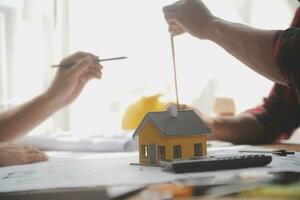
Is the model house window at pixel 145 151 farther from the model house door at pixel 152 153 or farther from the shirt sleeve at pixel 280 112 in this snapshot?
the shirt sleeve at pixel 280 112

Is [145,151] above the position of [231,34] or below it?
below

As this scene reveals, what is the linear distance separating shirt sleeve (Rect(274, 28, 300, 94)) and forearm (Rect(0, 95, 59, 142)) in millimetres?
710

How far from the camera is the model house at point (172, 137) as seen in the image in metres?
0.68

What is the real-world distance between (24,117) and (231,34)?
611 mm

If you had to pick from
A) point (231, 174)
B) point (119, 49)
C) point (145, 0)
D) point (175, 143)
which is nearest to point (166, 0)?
point (145, 0)

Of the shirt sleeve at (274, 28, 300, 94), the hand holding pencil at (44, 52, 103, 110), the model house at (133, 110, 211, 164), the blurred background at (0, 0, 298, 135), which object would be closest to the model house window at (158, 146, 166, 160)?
the model house at (133, 110, 211, 164)

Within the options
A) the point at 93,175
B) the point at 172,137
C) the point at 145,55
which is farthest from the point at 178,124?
the point at 145,55

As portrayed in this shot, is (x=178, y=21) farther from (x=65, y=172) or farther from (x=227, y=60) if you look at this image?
(x=227, y=60)

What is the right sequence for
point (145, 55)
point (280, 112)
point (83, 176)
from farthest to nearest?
point (145, 55), point (280, 112), point (83, 176)

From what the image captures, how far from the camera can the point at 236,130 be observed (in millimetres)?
1211

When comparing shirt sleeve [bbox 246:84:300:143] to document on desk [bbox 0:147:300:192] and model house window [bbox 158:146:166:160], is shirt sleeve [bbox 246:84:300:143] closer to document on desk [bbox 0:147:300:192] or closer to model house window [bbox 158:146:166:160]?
document on desk [bbox 0:147:300:192]

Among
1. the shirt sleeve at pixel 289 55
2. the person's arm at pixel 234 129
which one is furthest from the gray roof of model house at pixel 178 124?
the person's arm at pixel 234 129

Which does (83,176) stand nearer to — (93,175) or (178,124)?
(93,175)

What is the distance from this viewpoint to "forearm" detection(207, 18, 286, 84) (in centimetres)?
77
